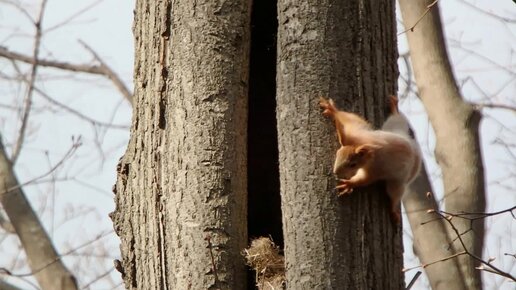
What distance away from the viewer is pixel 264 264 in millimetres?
3320

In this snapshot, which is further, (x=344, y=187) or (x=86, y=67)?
(x=86, y=67)

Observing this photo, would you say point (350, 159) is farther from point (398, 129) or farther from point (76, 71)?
point (76, 71)

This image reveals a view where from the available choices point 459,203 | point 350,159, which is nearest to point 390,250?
point 350,159

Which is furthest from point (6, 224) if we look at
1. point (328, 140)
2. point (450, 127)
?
point (328, 140)

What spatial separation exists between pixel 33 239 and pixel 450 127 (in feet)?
10.8

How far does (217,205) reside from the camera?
3.32 m

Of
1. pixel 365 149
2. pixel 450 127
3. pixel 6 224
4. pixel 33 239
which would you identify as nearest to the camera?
pixel 365 149

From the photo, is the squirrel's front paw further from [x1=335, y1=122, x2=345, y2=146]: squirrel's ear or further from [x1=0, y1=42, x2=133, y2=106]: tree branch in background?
[x1=0, y1=42, x2=133, y2=106]: tree branch in background

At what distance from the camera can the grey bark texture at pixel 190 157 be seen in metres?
3.31

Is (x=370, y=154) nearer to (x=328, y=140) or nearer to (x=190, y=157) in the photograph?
(x=328, y=140)

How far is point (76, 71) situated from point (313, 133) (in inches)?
211

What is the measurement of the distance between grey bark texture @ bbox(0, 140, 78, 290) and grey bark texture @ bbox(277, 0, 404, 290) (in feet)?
12.3

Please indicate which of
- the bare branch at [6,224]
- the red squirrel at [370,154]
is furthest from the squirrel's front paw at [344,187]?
the bare branch at [6,224]

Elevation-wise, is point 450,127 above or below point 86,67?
below
